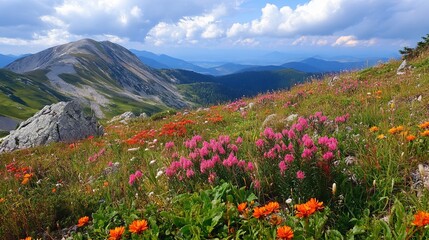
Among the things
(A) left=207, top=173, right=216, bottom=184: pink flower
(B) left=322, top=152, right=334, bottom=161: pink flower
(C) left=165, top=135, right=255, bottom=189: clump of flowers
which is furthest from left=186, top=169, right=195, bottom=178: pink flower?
(B) left=322, top=152, right=334, bottom=161: pink flower

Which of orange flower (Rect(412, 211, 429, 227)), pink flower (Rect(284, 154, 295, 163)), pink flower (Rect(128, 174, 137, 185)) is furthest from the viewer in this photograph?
pink flower (Rect(128, 174, 137, 185))

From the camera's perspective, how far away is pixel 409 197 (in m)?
3.56

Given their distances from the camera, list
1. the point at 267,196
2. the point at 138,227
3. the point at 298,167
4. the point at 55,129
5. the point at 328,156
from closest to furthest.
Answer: the point at 138,227 → the point at 328,156 → the point at 298,167 → the point at 267,196 → the point at 55,129

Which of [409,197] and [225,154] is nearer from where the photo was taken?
[409,197]

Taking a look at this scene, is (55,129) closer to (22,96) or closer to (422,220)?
(422,220)

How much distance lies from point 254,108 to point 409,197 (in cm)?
1100

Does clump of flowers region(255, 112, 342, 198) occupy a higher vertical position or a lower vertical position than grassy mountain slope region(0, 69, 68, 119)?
higher

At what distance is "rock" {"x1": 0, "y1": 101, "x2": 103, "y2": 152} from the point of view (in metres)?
17.3

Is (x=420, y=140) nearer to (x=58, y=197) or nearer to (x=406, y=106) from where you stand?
(x=406, y=106)

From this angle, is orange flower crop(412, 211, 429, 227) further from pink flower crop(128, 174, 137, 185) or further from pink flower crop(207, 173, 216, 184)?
pink flower crop(128, 174, 137, 185)

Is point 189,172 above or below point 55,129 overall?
above

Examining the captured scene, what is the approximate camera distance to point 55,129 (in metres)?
17.6

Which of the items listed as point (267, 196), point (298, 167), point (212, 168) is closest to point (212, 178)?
point (212, 168)

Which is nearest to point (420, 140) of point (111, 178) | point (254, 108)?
point (111, 178)
